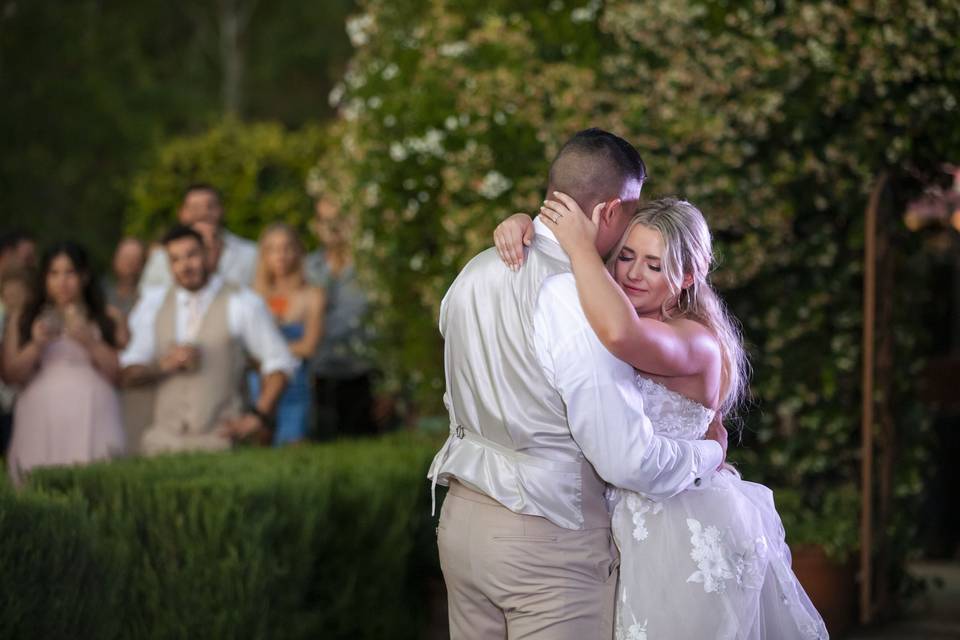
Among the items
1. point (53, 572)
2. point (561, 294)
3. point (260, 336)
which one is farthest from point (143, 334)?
point (561, 294)

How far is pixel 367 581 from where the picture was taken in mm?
6367

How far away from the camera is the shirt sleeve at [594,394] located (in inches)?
146

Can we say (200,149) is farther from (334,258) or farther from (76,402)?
(76,402)

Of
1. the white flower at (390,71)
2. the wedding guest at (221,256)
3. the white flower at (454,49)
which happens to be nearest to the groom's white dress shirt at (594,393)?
the wedding guest at (221,256)

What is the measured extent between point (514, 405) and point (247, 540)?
6.60ft

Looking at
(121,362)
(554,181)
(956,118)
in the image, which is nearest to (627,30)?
(956,118)

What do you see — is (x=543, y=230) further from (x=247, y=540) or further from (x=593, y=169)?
(x=247, y=540)

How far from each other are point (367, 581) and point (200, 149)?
10.5 m

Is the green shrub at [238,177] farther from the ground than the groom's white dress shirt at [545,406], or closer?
farther from the ground

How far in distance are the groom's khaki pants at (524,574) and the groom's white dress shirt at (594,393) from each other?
0.22m

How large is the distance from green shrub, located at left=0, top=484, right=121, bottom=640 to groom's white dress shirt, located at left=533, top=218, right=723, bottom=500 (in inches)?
61.8

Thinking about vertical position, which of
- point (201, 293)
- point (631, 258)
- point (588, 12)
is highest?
point (588, 12)

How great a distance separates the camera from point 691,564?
399 centimetres

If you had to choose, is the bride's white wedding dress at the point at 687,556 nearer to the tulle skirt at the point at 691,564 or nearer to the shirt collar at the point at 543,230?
the tulle skirt at the point at 691,564
